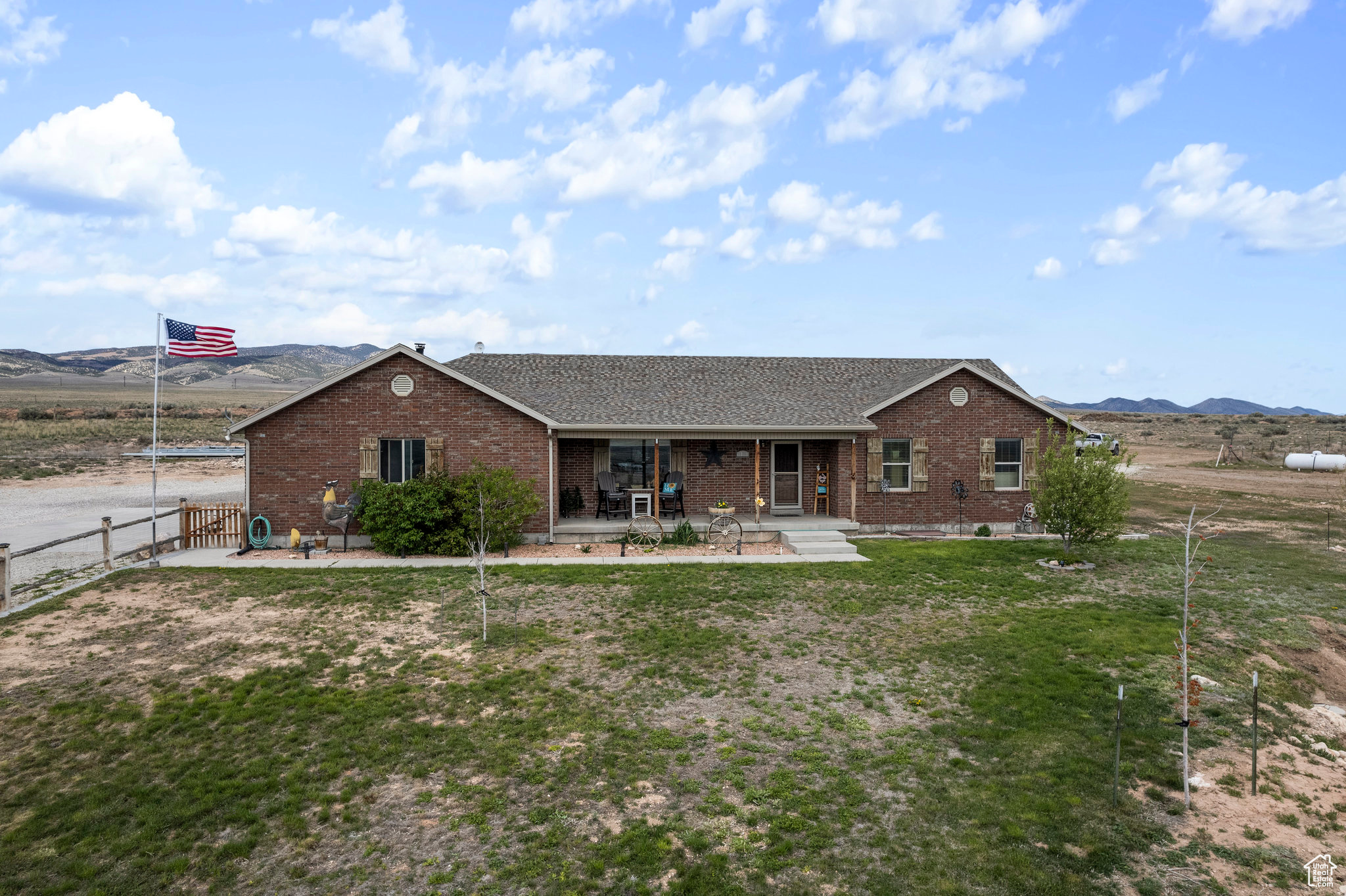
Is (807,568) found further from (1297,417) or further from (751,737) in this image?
(1297,417)

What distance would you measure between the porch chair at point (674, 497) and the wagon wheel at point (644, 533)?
5.86ft

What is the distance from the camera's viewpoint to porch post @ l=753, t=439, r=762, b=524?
59.7 ft

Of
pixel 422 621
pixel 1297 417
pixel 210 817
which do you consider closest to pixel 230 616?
pixel 422 621

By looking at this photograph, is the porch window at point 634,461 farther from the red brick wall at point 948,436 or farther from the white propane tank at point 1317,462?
the white propane tank at point 1317,462

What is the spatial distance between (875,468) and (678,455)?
5.48 metres

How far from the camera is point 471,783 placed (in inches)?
259

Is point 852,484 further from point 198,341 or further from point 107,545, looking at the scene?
point 107,545

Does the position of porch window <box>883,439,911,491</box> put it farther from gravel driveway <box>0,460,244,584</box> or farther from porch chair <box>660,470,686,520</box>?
gravel driveway <box>0,460,244,584</box>

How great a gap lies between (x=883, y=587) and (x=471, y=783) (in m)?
9.17

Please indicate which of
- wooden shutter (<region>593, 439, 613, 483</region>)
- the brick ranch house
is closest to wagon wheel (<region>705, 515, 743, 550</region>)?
the brick ranch house

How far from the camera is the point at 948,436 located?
1939 cm

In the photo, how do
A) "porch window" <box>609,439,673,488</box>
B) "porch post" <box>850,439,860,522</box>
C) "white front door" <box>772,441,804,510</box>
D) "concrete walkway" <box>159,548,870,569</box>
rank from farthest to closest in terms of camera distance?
1. "white front door" <box>772,441,804,510</box>
2. "porch window" <box>609,439,673,488</box>
3. "porch post" <box>850,439,860,522</box>
4. "concrete walkway" <box>159,548,870,569</box>

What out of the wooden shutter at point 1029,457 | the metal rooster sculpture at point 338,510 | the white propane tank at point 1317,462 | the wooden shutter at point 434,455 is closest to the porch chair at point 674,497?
the wooden shutter at point 434,455

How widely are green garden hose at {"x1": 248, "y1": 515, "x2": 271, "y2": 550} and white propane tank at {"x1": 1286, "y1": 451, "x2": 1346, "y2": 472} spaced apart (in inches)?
1818
